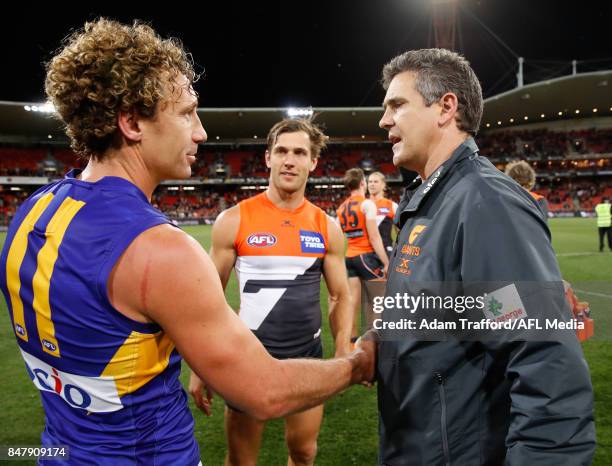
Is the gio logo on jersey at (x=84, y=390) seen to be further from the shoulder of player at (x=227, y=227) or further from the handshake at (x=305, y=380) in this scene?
the shoulder of player at (x=227, y=227)

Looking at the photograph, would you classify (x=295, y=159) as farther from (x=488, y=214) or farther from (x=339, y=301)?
(x=488, y=214)

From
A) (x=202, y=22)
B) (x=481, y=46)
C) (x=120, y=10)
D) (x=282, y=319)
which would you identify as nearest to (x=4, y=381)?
(x=282, y=319)

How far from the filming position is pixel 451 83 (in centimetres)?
185

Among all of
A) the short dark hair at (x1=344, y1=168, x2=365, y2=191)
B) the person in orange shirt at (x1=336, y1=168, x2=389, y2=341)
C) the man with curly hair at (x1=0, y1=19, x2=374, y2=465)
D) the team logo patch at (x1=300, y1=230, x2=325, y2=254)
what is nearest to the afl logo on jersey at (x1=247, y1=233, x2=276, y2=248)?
the team logo patch at (x1=300, y1=230, x2=325, y2=254)

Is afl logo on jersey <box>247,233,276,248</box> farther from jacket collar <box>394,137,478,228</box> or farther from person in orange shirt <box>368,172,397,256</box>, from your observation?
person in orange shirt <box>368,172,397,256</box>

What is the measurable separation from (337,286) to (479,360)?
2070 millimetres

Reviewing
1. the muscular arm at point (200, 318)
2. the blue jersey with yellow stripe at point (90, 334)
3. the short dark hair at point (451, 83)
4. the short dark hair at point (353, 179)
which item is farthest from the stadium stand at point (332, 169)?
the muscular arm at point (200, 318)

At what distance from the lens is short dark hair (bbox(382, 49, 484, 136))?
6.07ft

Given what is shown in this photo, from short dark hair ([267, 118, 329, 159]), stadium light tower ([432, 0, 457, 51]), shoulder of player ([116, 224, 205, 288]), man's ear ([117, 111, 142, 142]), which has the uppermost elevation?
stadium light tower ([432, 0, 457, 51])

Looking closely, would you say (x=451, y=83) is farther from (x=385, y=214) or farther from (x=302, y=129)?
(x=385, y=214)

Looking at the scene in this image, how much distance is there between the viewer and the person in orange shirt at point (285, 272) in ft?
10.0

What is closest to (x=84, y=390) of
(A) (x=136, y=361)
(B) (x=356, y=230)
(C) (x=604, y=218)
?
(A) (x=136, y=361)

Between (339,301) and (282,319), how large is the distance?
0.55 m

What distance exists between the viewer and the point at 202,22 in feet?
135
